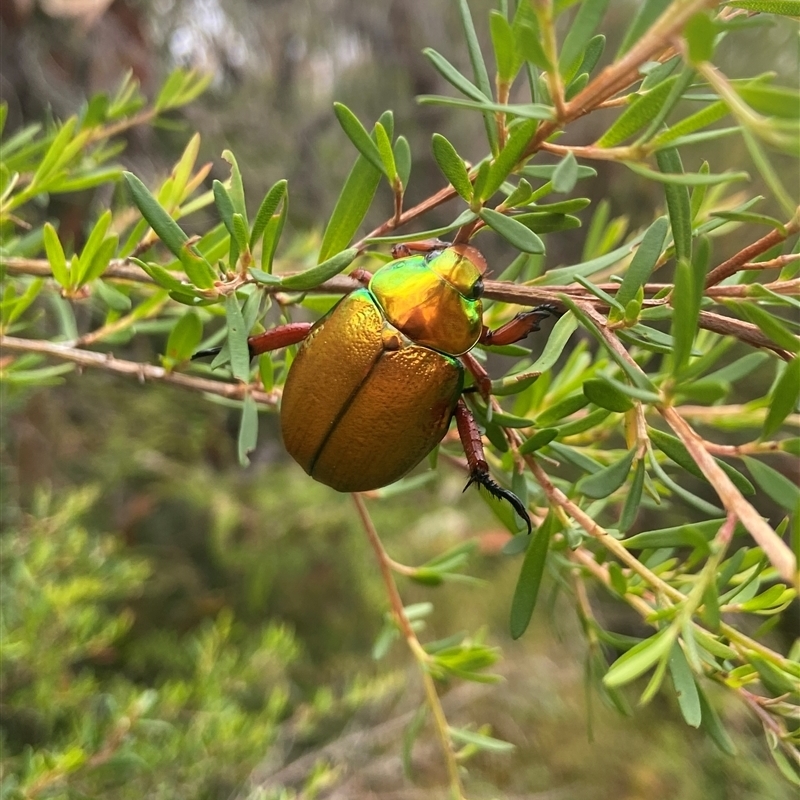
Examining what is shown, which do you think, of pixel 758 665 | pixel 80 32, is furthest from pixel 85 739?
pixel 80 32

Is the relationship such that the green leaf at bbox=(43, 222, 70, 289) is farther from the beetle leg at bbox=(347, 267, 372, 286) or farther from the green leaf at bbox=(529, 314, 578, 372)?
the green leaf at bbox=(529, 314, 578, 372)

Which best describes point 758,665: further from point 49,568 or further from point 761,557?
point 49,568

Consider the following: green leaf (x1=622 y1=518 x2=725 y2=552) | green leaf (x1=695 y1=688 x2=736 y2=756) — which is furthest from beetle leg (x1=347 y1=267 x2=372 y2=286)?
green leaf (x1=695 y1=688 x2=736 y2=756)

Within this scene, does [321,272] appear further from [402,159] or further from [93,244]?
[93,244]

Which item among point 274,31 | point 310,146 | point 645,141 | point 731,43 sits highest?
point 645,141

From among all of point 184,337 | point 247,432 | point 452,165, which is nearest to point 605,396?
point 452,165

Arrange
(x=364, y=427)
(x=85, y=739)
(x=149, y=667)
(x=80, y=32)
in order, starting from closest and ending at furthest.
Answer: (x=364, y=427)
(x=85, y=739)
(x=80, y=32)
(x=149, y=667)
